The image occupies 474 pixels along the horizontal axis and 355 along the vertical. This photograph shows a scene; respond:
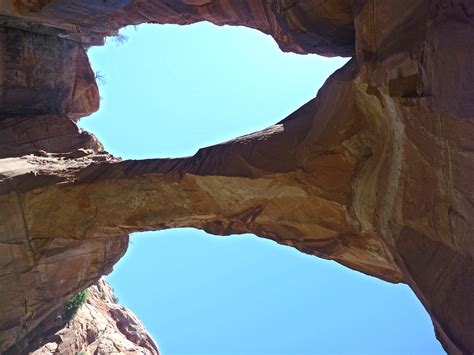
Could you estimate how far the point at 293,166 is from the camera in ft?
34.4

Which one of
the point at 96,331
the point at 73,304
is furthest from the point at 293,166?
the point at 96,331

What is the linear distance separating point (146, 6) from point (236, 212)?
28.8ft

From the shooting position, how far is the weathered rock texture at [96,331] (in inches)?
645

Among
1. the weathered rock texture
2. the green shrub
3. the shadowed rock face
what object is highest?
the shadowed rock face

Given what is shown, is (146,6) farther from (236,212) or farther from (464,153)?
(464,153)

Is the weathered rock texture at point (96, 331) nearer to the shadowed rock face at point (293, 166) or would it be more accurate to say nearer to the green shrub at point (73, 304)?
the green shrub at point (73, 304)

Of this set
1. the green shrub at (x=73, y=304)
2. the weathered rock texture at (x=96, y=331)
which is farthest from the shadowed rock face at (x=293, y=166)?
the green shrub at (x=73, y=304)

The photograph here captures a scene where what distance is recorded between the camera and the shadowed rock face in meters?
6.04

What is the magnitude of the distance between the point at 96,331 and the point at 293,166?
13.2 metres

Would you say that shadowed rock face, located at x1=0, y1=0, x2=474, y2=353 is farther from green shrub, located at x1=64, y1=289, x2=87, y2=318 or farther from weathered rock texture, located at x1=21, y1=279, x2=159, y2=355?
green shrub, located at x1=64, y1=289, x2=87, y2=318

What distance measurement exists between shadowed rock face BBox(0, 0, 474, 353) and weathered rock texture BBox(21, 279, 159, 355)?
9.34ft

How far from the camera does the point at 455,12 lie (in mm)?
5180

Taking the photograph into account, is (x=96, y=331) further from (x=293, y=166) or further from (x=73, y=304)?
(x=293, y=166)

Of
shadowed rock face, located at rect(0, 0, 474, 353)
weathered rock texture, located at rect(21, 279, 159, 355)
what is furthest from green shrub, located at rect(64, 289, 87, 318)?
shadowed rock face, located at rect(0, 0, 474, 353)
